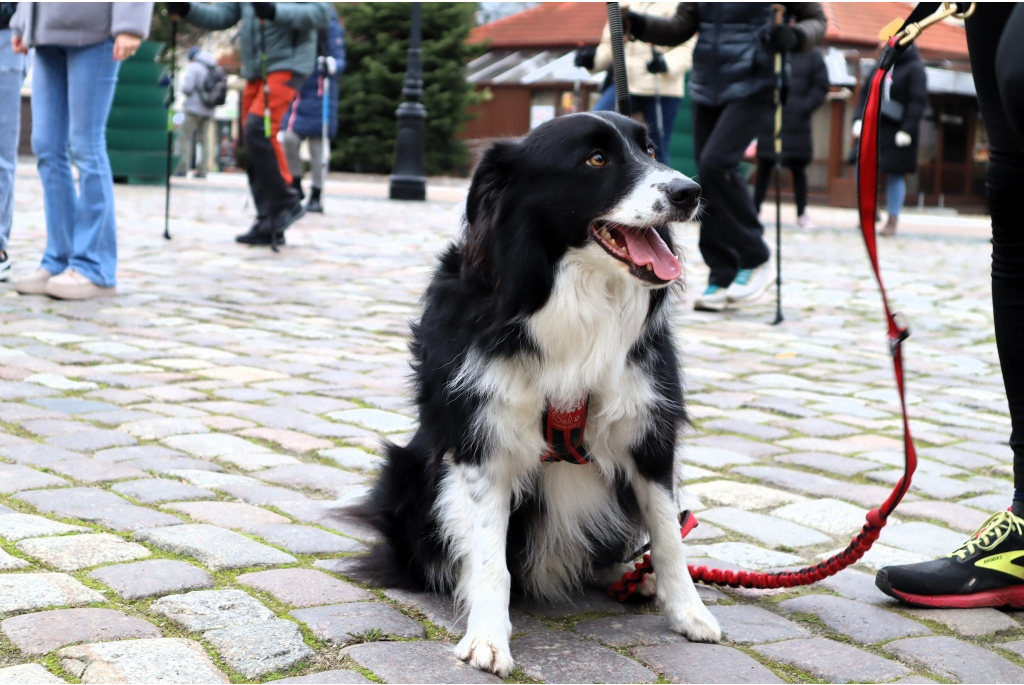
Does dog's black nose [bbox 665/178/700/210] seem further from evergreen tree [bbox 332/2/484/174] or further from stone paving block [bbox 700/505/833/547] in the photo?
evergreen tree [bbox 332/2/484/174]

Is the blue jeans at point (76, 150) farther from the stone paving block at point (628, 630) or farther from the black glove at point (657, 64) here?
the stone paving block at point (628, 630)

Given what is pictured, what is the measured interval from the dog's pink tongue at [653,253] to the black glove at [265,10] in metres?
7.90

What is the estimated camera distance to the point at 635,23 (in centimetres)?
677

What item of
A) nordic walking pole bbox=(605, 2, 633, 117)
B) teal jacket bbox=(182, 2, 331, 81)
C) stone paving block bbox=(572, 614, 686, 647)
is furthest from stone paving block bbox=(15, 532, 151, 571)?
teal jacket bbox=(182, 2, 331, 81)

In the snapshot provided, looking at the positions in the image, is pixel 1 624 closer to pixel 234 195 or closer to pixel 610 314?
pixel 610 314

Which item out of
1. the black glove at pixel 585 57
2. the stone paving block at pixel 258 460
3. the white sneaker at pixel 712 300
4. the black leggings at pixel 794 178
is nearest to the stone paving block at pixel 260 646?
the stone paving block at pixel 258 460

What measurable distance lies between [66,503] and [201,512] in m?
0.39

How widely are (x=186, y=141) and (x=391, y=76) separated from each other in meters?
7.72

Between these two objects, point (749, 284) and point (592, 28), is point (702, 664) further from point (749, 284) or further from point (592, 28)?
point (592, 28)

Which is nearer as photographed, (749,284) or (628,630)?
(628,630)

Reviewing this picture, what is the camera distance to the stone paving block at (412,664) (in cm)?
234

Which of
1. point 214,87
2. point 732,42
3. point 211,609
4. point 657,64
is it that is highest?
point 214,87

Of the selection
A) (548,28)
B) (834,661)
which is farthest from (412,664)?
(548,28)

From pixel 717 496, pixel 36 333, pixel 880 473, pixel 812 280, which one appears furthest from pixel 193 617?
pixel 812 280
